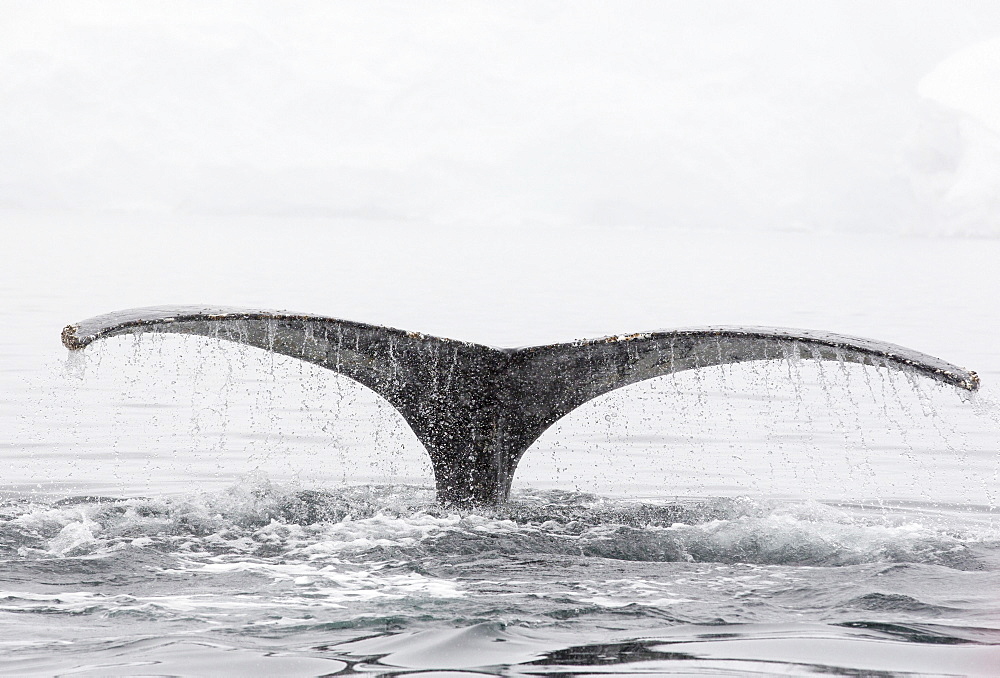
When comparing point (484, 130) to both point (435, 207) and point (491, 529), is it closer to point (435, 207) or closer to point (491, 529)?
point (435, 207)


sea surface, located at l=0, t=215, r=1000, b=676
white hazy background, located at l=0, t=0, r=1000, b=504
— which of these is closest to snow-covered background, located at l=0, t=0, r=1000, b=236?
white hazy background, located at l=0, t=0, r=1000, b=504

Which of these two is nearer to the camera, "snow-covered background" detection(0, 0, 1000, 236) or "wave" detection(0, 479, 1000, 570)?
"wave" detection(0, 479, 1000, 570)

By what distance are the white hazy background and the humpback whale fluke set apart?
→ 131 inches

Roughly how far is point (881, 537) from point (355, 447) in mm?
5395

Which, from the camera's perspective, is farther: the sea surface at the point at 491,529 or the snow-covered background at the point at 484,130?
the snow-covered background at the point at 484,130

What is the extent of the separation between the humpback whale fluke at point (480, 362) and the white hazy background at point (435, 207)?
3.33 m

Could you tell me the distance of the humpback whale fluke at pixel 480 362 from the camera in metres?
5.95

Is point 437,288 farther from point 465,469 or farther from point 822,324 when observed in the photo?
point 465,469

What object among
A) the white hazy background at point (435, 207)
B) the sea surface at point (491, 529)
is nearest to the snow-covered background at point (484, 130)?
the white hazy background at point (435, 207)

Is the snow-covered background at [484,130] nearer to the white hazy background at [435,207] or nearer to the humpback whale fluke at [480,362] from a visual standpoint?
the white hazy background at [435,207]

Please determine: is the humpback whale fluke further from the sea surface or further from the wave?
the wave

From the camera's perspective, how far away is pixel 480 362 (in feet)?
21.3

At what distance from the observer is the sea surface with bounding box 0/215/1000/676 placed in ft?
15.5

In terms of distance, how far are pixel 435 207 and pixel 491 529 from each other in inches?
3119
